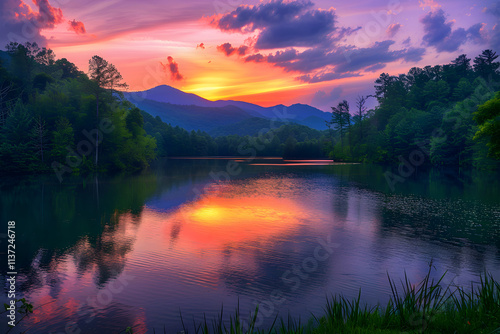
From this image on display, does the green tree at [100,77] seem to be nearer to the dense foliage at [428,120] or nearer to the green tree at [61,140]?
the green tree at [61,140]

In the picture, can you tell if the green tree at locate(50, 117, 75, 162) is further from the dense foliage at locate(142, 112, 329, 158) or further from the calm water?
the dense foliage at locate(142, 112, 329, 158)

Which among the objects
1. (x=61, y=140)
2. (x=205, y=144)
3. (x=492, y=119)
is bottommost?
(x=61, y=140)

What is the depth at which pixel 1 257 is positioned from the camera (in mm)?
14250

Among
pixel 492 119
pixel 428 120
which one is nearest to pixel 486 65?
pixel 428 120

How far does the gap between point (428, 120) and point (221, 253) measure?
86.4 meters

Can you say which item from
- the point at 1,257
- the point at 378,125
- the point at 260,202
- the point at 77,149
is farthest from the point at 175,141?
the point at 1,257

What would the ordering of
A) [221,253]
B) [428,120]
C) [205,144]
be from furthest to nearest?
[205,144] < [428,120] < [221,253]

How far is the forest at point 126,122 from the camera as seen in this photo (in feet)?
179

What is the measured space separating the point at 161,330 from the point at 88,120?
209 feet

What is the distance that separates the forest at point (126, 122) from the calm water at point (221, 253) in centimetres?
1222

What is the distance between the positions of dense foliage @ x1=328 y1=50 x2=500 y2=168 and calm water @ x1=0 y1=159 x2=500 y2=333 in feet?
115

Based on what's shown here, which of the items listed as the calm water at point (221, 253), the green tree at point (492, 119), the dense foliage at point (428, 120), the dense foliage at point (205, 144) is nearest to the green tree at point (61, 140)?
the calm water at point (221, 253)

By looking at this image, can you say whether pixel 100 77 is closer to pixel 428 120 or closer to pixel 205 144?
pixel 428 120

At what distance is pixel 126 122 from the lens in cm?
7662
